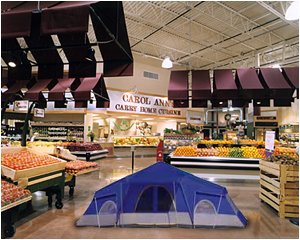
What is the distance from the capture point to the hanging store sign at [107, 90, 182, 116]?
13.7m

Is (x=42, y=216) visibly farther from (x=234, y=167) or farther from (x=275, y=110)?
(x=275, y=110)

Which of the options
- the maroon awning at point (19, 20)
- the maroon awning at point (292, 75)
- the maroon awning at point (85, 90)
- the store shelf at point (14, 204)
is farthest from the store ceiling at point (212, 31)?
the store shelf at point (14, 204)

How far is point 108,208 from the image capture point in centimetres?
374

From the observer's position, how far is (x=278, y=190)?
4.27 metres

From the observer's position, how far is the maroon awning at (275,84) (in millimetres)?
6621

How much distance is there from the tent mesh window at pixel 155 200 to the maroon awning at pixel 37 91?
571 centimetres

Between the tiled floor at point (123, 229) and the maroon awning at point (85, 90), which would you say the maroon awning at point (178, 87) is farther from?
the tiled floor at point (123, 229)

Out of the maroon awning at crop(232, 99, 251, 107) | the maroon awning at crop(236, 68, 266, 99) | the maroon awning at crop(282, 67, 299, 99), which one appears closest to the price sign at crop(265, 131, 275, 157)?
the maroon awning at crop(236, 68, 266, 99)

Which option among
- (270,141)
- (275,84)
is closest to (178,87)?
(275,84)

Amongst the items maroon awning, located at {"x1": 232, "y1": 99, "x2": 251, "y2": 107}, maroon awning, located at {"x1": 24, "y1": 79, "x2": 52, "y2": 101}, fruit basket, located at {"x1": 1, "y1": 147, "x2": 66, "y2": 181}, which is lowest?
fruit basket, located at {"x1": 1, "y1": 147, "x2": 66, "y2": 181}

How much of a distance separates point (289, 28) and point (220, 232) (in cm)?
1080

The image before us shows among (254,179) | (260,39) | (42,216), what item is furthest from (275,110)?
(42,216)

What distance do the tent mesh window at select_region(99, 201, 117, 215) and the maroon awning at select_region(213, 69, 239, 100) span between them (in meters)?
4.55

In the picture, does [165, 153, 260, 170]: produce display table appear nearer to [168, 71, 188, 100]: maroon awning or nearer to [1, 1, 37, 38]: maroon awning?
[168, 71, 188, 100]: maroon awning
